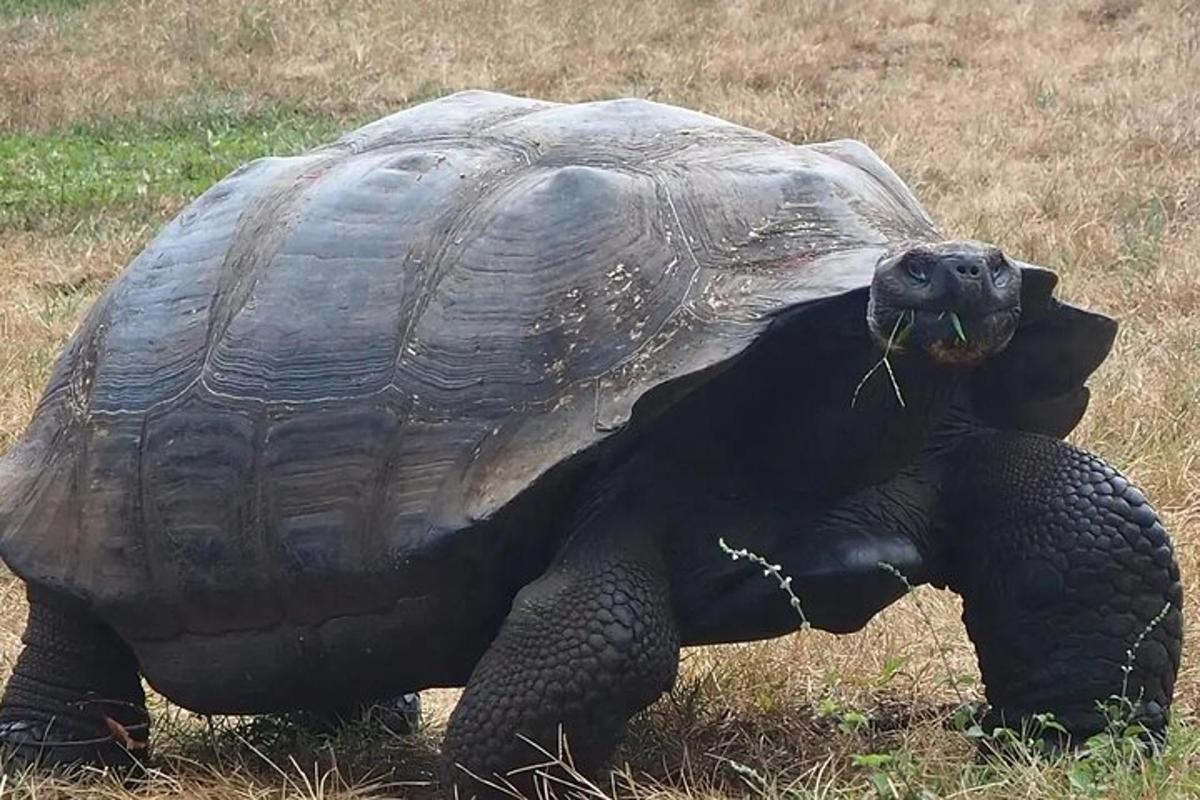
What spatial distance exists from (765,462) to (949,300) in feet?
1.70

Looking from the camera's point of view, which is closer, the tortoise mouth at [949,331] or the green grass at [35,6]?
the tortoise mouth at [949,331]

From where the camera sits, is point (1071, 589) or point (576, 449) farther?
point (1071, 589)

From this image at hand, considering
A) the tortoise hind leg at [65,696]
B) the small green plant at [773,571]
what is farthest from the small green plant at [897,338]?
the tortoise hind leg at [65,696]

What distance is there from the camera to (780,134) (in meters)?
12.4

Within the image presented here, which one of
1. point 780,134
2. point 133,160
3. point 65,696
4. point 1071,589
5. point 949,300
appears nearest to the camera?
point 949,300

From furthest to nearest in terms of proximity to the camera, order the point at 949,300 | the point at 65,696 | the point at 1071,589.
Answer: the point at 65,696 → the point at 1071,589 → the point at 949,300

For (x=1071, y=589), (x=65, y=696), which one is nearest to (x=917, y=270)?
(x=1071, y=589)

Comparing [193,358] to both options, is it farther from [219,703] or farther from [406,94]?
[406,94]

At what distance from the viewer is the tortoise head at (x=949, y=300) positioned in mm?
2424

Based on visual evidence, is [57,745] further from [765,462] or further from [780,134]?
[780,134]

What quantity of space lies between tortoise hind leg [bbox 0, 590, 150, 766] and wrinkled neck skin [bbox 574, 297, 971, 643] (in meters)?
1.07

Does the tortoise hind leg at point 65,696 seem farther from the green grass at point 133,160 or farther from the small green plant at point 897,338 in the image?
the green grass at point 133,160

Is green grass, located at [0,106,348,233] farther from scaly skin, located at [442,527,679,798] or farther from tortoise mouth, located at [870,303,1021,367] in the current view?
tortoise mouth, located at [870,303,1021,367]

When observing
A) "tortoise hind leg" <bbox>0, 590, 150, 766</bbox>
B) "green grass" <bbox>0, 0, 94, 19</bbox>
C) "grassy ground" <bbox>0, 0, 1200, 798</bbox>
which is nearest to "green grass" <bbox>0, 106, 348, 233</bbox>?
"grassy ground" <bbox>0, 0, 1200, 798</bbox>
